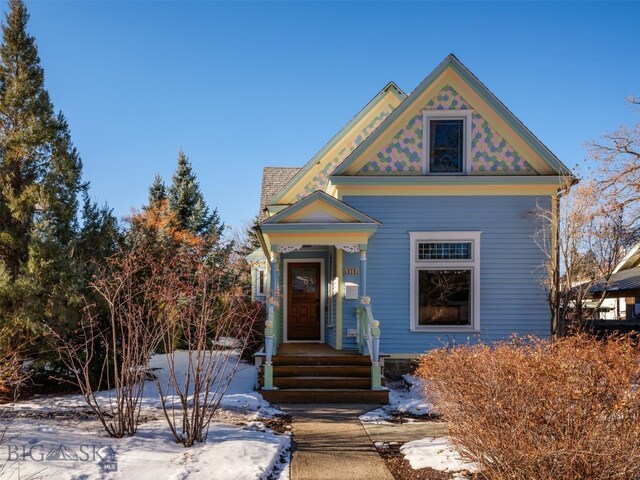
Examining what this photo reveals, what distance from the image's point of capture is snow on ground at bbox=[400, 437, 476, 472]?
5457 millimetres

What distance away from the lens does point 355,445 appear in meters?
6.43

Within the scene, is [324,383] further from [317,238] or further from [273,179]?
[273,179]

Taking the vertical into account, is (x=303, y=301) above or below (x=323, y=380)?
above

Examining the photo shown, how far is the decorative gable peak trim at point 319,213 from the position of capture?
10.1 metres

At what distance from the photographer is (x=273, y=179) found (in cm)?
1655

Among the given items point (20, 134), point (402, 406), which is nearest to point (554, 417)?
point (402, 406)

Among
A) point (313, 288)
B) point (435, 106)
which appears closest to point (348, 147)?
point (435, 106)

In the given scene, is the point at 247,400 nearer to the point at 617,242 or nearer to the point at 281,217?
the point at 281,217

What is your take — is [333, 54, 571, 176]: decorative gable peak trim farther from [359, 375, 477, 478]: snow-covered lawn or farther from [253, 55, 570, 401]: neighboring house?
[359, 375, 477, 478]: snow-covered lawn

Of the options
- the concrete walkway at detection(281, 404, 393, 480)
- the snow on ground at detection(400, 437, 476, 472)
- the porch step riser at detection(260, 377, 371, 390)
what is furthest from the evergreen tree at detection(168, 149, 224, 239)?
the snow on ground at detection(400, 437, 476, 472)

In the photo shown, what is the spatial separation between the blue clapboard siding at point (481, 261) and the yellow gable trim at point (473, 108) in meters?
0.78

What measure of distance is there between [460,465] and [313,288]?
7494 millimetres

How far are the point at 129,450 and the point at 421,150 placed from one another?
8.32 meters

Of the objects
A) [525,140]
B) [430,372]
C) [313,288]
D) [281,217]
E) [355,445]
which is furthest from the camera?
[313,288]
